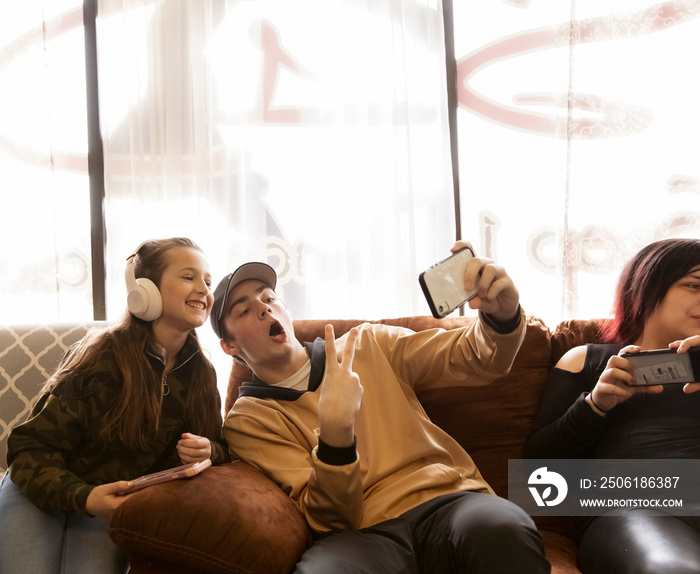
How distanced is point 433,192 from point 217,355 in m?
1.14

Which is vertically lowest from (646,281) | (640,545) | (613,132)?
(640,545)

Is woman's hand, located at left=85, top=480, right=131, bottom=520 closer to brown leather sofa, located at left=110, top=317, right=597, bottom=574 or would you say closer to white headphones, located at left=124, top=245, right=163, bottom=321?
brown leather sofa, located at left=110, top=317, right=597, bottom=574

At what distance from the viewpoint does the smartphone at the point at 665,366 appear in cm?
147

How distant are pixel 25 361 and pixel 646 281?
76.1 inches

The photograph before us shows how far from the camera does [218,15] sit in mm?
2625

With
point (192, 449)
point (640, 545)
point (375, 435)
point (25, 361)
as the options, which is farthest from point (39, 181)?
point (640, 545)

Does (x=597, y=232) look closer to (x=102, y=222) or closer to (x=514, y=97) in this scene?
(x=514, y=97)

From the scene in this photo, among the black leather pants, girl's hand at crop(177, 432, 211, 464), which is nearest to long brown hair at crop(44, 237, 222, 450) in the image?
girl's hand at crop(177, 432, 211, 464)

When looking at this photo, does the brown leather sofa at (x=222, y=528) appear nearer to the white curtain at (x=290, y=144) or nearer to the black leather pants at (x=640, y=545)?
the black leather pants at (x=640, y=545)

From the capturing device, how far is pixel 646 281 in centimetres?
174

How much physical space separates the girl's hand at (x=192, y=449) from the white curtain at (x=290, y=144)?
3.71 ft

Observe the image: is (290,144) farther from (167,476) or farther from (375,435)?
(167,476)

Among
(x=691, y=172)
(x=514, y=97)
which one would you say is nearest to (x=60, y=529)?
(x=514, y=97)

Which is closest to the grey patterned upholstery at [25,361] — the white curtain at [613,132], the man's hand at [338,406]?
the man's hand at [338,406]
